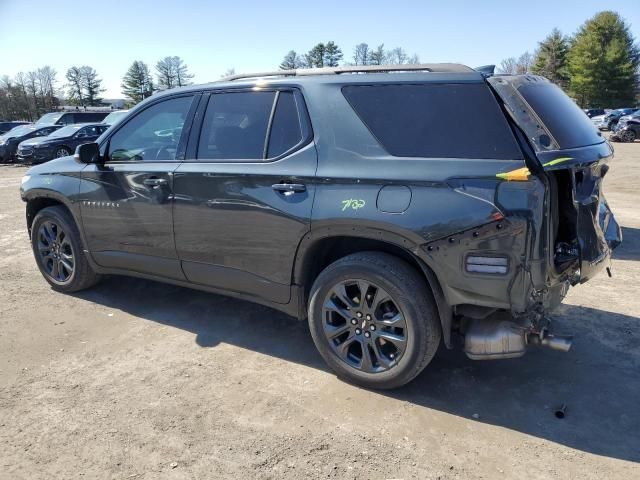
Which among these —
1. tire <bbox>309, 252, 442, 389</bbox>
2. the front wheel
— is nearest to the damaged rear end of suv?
tire <bbox>309, 252, 442, 389</bbox>

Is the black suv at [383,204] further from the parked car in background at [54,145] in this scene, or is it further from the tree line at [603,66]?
the tree line at [603,66]

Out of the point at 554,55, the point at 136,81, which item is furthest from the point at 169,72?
the point at 554,55

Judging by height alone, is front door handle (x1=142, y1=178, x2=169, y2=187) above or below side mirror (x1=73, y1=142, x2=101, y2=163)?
below

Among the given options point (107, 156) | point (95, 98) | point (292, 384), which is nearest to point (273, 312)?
point (292, 384)

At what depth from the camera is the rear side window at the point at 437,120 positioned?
2.83 metres

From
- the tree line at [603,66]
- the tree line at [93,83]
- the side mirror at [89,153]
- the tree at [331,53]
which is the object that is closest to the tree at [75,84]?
the tree line at [93,83]

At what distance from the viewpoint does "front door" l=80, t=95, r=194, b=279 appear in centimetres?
404

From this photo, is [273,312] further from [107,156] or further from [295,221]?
[107,156]

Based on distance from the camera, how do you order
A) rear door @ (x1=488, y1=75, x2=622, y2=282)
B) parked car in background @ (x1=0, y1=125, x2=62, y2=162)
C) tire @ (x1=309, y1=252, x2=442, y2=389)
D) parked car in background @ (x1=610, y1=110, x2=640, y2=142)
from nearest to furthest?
rear door @ (x1=488, y1=75, x2=622, y2=282), tire @ (x1=309, y1=252, x2=442, y2=389), parked car in background @ (x1=0, y1=125, x2=62, y2=162), parked car in background @ (x1=610, y1=110, x2=640, y2=142)

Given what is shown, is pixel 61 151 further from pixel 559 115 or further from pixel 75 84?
pixel 75 84

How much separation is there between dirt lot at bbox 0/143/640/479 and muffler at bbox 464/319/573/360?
0.38m

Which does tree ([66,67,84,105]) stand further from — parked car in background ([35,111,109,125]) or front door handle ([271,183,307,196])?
front door handle ([271,183,307,196])

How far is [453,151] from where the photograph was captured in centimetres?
290

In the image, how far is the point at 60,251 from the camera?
4.97 meters
